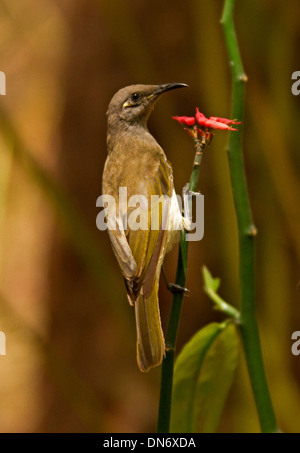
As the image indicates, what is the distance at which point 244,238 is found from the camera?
24.4 inches

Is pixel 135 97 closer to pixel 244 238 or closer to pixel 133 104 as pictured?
pixel 133 104

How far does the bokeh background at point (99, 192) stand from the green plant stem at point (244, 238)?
772 mm

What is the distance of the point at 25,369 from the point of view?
237 centimetres

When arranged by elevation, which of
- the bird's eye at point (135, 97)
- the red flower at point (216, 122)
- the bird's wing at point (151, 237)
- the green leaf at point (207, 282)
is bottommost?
the green leaf at point (207, 282)

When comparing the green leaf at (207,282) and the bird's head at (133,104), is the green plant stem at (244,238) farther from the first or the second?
the bird's head at (133,104)

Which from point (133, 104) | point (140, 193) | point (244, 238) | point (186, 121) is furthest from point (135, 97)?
point (244, 238)

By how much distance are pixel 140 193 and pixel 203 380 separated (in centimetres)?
32

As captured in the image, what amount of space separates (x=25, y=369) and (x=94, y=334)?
0.42 metres

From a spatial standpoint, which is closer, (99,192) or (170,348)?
(170,348)

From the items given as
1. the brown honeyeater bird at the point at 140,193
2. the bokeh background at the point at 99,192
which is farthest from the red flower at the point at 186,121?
the bokeh background at the point at 99,192

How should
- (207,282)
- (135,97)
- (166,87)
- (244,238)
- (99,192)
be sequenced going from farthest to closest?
(99,192) → (135,97) → (166,87) → (207,282) → (244,238)

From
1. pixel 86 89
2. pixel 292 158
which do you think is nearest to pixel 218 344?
pixel 292 158

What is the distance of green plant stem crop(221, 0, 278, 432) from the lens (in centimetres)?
61

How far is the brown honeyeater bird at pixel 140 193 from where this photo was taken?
861 mm
